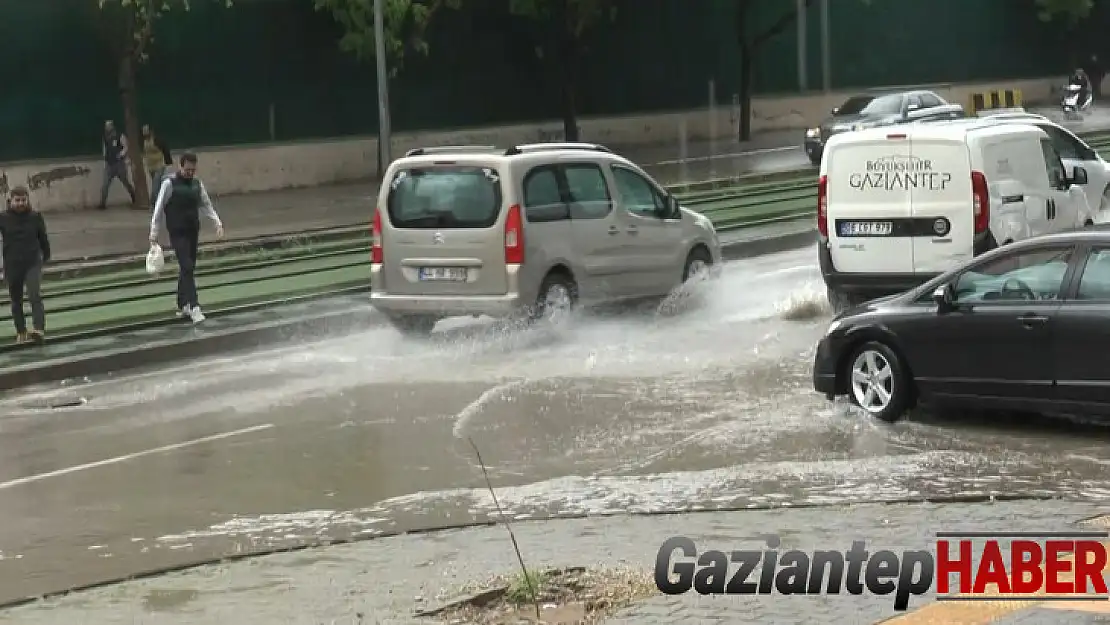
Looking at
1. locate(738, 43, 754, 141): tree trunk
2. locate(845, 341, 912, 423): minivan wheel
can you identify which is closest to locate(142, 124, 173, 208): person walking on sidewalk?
locate(738, 43, 754, 141): tree trunk

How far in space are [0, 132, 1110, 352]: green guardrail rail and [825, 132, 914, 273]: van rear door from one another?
6.33 meters

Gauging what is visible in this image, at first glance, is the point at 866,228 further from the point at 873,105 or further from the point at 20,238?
the point at 873,105

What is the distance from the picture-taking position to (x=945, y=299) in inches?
459

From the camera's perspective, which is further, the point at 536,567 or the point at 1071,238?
the point at 1071,238

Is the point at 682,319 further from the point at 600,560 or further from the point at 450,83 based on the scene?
the point at 450,83

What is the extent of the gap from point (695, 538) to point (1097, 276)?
148 inches

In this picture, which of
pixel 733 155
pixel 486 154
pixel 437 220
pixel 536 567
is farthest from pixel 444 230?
pixel 733 155

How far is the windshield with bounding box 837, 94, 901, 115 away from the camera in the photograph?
39.2m

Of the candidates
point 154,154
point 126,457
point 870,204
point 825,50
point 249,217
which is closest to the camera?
point 126,457

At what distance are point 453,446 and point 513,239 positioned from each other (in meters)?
4.48

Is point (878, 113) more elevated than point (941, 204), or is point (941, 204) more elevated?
point (941, 204)

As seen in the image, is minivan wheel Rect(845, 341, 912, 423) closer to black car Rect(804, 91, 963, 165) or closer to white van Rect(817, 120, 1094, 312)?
white van Rect(817, 120, 1094, 312)

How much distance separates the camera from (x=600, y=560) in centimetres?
834

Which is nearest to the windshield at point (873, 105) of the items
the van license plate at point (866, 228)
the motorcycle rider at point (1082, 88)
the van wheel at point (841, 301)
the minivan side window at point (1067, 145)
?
the motorcycle rider at point (1082, 88)
